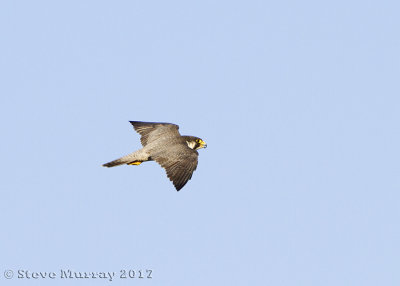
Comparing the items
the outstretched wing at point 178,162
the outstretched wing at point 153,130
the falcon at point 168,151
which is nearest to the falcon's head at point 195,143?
the falcon at point 168,151

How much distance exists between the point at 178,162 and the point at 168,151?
100 cm

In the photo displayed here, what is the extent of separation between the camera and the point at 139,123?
19.9 meters

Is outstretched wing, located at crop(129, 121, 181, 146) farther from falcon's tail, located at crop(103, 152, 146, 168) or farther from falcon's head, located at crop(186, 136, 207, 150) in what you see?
falcon's tail, located at crop(103, 152, 146, 168)

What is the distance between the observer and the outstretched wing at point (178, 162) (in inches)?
595

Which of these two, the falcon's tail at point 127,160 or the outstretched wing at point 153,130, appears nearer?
the falcon's tail at point 127,160

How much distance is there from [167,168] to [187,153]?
2.85ft

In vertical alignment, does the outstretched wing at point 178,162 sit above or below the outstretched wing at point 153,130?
below

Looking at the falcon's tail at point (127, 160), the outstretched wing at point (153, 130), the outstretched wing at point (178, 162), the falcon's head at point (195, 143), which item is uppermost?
the outstretched wing at point (153, 130)

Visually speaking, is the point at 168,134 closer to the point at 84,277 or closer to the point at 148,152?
the point at 148,152

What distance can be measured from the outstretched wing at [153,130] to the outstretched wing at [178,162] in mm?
1416

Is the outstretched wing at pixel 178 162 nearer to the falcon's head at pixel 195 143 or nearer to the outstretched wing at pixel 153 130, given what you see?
the falcon's head at pixel 195 143

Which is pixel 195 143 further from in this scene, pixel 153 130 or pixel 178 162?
pixel 178 162

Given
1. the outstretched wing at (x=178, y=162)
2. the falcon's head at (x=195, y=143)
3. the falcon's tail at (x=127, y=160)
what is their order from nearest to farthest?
the outstretched wing at (x=178, y=162), the falcon's tail at (x=127, y=160), the falcon's head at (x=195, y=143)

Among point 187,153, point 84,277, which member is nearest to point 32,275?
point 84,277
